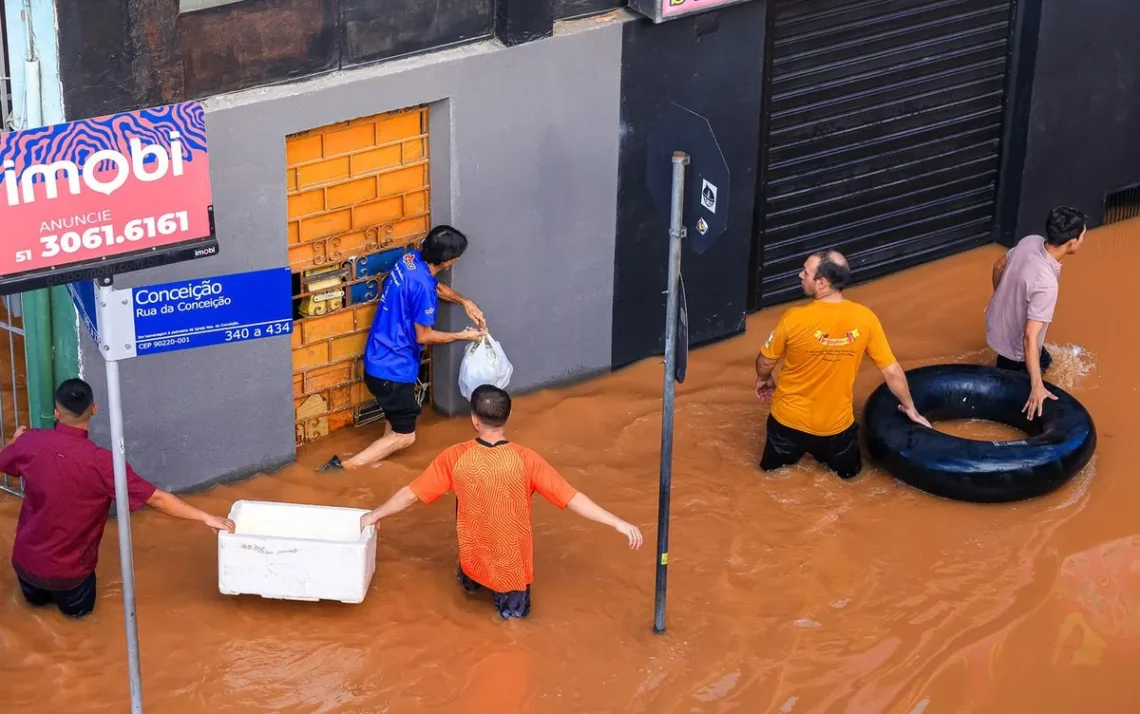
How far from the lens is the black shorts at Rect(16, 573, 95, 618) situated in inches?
327

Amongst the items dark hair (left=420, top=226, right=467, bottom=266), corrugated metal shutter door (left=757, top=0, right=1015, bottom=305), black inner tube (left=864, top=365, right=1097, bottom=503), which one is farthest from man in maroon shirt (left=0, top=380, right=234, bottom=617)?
corrugated metal shutter door (left=757, top=0, right=1015, bottom=305)

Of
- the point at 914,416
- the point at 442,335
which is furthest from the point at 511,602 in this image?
the point at 914,416

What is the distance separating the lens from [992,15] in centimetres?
1236

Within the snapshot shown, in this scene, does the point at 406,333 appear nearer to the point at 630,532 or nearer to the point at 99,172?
the point at 630,532

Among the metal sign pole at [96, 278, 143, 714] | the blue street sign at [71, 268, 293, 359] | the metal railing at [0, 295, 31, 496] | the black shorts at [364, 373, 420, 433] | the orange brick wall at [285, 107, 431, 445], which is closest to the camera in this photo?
the metal sign pole at [96, 278, 143, 714]

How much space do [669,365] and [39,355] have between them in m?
3.53

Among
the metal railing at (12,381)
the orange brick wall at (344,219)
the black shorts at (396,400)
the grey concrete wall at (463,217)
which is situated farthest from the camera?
the black shorts at (396,400)

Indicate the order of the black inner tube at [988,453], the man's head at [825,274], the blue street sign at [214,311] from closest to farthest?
the blue street sign at [214,311], the man's head at [825,274], the black inner tube at [988,453]

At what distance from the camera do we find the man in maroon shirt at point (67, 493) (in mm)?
7875

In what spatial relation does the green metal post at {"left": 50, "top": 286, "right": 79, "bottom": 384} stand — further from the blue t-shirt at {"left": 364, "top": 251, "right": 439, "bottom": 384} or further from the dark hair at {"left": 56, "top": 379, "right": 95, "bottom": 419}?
the blue t-shirt at {"left": 364, "top": 251, "right": 439, "bottom": 384}

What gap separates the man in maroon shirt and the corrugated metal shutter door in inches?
207

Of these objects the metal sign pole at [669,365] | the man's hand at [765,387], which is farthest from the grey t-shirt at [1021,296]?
the metal sign pole at [669,365]

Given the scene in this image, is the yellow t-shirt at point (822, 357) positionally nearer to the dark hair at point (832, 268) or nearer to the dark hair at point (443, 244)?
the dark hair at point (832, 268)

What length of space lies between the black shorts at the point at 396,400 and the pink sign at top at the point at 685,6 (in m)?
2.77
